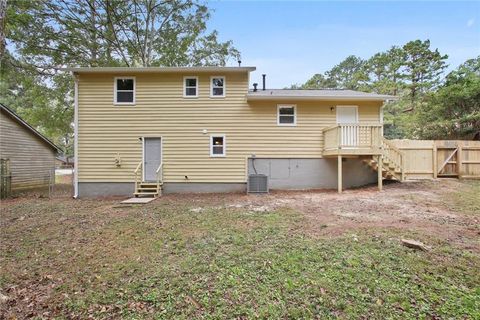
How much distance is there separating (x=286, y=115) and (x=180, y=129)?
183 inches

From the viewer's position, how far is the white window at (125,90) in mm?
10875

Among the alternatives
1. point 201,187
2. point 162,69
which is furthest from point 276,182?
point 162,69

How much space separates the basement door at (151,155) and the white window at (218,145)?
2.23 meters

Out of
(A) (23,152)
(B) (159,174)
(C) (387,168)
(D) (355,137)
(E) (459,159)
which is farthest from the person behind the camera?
(A) (23,152)

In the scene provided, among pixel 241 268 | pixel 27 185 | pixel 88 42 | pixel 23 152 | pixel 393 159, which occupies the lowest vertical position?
pixel 241 268

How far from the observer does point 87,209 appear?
26.4 ft

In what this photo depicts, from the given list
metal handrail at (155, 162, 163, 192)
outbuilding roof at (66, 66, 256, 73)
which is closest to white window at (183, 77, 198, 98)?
outbuilding roof at (66, 66, 256, 73)

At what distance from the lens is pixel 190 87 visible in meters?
11.0

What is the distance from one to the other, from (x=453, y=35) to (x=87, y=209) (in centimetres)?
1737

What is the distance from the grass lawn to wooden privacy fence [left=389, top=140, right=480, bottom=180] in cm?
590

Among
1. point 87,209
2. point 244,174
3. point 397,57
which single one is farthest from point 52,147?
point 397,57

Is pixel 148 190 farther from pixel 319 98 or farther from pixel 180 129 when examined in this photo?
pixel 319 98

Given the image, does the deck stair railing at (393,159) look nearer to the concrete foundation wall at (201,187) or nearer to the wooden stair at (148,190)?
the concrete foundation wall at (201,187)

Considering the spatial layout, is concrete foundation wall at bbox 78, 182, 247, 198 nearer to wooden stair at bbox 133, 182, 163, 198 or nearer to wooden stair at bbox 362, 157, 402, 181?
wooden stair at bbox 133, 182, 163, 198
